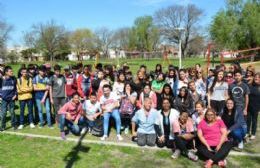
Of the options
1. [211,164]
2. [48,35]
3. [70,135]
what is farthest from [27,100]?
[48,35]

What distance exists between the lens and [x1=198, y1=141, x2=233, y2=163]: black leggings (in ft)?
24.1

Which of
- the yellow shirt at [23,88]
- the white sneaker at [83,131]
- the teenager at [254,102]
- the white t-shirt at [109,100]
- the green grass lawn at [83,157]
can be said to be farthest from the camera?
the yellow shirt at [23,88]

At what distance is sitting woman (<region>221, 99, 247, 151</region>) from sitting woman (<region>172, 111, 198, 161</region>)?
0.92 metres

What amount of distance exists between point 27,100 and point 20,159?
2475mm

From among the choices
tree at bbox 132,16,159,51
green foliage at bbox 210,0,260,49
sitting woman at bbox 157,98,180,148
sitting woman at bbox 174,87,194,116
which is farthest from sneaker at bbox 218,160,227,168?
tree at bbox 132,16,159,51

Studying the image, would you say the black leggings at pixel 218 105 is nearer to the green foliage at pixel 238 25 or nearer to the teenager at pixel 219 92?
the teenager at pixel 219 92

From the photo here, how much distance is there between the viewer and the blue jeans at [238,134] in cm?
825

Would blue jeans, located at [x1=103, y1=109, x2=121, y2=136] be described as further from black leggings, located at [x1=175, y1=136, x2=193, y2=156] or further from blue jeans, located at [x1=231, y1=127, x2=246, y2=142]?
blue jeans, located at [x1=231, y1=127, x2=246, y2=142]

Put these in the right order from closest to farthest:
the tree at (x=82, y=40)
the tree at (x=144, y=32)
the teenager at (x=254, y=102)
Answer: the teenager at (x=254, y=102) < the tree at (x=144, y=32) < the tree at (x=82, y=40)

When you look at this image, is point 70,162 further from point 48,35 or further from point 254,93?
point 48,35

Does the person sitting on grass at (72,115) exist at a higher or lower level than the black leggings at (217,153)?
higher

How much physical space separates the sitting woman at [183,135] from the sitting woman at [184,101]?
77cm

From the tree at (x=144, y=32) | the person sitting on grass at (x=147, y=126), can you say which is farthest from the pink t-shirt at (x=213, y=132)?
the tree at (x=144, y=32)

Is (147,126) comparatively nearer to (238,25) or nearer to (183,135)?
(183,135)
